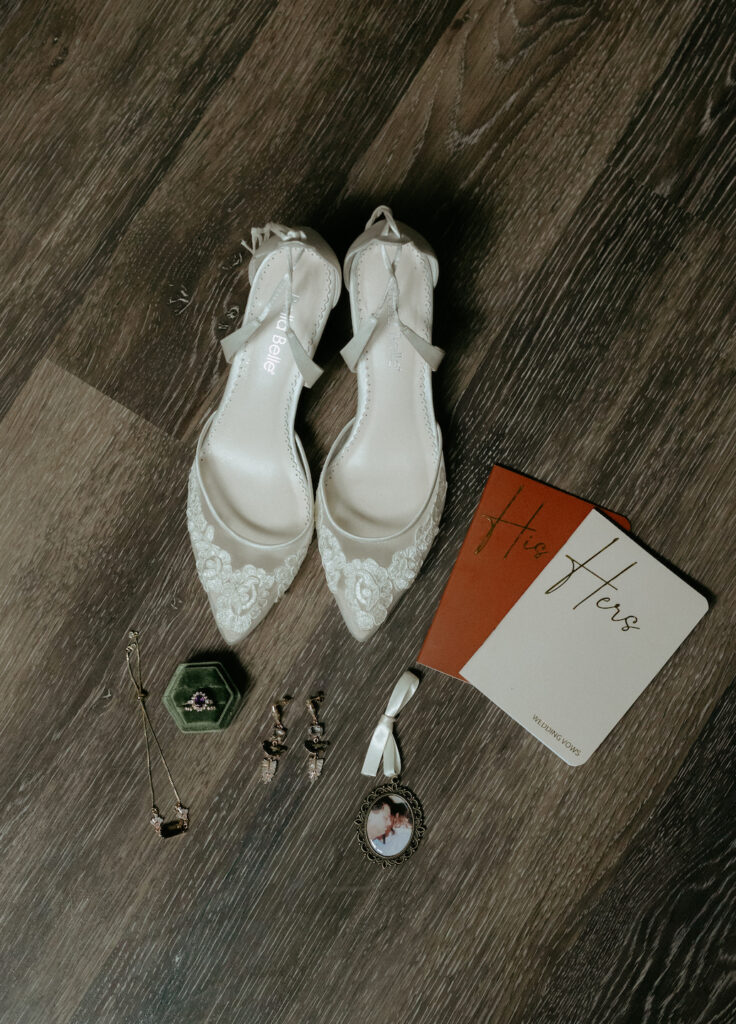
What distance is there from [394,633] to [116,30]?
0.95 m

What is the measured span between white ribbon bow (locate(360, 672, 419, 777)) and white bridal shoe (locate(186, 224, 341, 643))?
0.69 feet

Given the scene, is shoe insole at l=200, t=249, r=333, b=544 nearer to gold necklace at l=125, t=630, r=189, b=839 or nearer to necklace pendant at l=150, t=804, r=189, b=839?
gold necklace at l=125, t=630, r=189, b=839

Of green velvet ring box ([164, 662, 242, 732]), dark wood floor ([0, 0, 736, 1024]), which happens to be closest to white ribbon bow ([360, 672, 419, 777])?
dark wood floor ([0, 0, 736, 1024])

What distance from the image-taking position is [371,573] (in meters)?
0.90

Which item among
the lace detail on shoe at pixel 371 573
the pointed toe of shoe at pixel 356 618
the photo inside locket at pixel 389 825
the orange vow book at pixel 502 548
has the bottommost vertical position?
the photo inside locket at pixel 389 825

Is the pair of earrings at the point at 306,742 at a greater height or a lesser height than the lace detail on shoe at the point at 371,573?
lesser

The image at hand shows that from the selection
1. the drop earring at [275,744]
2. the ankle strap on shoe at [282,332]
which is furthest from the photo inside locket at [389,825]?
the ankle strap on shoe at [282,332]

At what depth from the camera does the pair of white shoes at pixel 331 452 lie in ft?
2.96

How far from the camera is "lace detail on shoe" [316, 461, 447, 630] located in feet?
2.95

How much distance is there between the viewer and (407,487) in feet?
3.06

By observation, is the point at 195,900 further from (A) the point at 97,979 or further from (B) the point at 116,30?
(B) the point at 116,30

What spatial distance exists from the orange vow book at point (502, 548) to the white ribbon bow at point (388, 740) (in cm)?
5

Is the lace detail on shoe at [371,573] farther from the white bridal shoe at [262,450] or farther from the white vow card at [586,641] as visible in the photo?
the white vow card at [586,641]

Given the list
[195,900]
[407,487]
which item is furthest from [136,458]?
[195,900]
